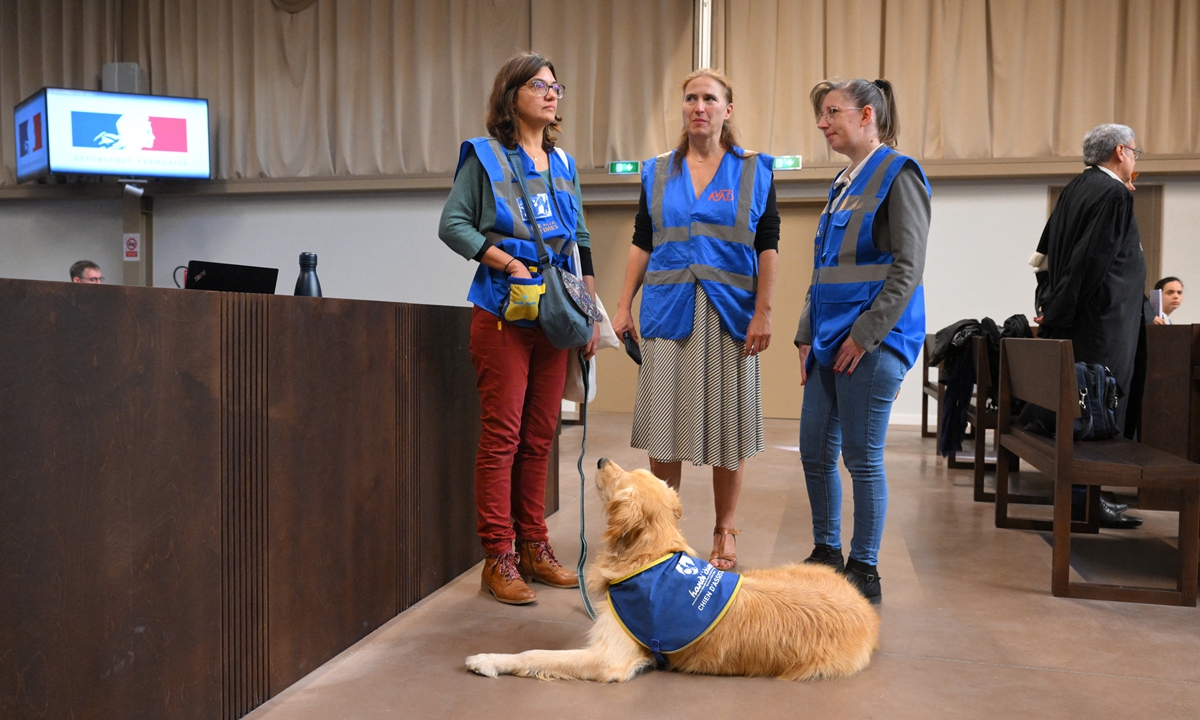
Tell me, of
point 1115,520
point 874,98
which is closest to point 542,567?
point 874,98

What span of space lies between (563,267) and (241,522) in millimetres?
1234

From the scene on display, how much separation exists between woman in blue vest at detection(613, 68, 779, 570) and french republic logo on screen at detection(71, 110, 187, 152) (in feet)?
23.5

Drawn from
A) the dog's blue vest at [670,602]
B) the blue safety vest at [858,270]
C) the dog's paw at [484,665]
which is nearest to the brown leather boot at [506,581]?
the dog's paw at [484,665]

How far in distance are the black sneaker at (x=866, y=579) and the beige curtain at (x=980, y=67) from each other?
5563mm

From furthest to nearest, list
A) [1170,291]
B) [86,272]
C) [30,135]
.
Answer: [30,135], [1170,291], [86,272]

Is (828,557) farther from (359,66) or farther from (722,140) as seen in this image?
(359,66)

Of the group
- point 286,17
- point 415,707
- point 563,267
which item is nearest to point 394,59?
point 286,17

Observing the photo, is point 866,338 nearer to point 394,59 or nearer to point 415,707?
point 415,707

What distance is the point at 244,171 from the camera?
337 inches

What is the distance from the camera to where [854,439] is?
2375mm

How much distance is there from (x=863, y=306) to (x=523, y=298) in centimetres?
96

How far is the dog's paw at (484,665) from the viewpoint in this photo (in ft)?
6.23

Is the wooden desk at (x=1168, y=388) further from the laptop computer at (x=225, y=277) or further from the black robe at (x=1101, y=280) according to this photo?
the laptop computer at (x=225, y=277)

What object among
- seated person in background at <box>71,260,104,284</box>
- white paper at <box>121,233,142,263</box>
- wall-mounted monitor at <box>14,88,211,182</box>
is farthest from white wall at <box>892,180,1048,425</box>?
white paper at <box>121,233,142,263</box>
